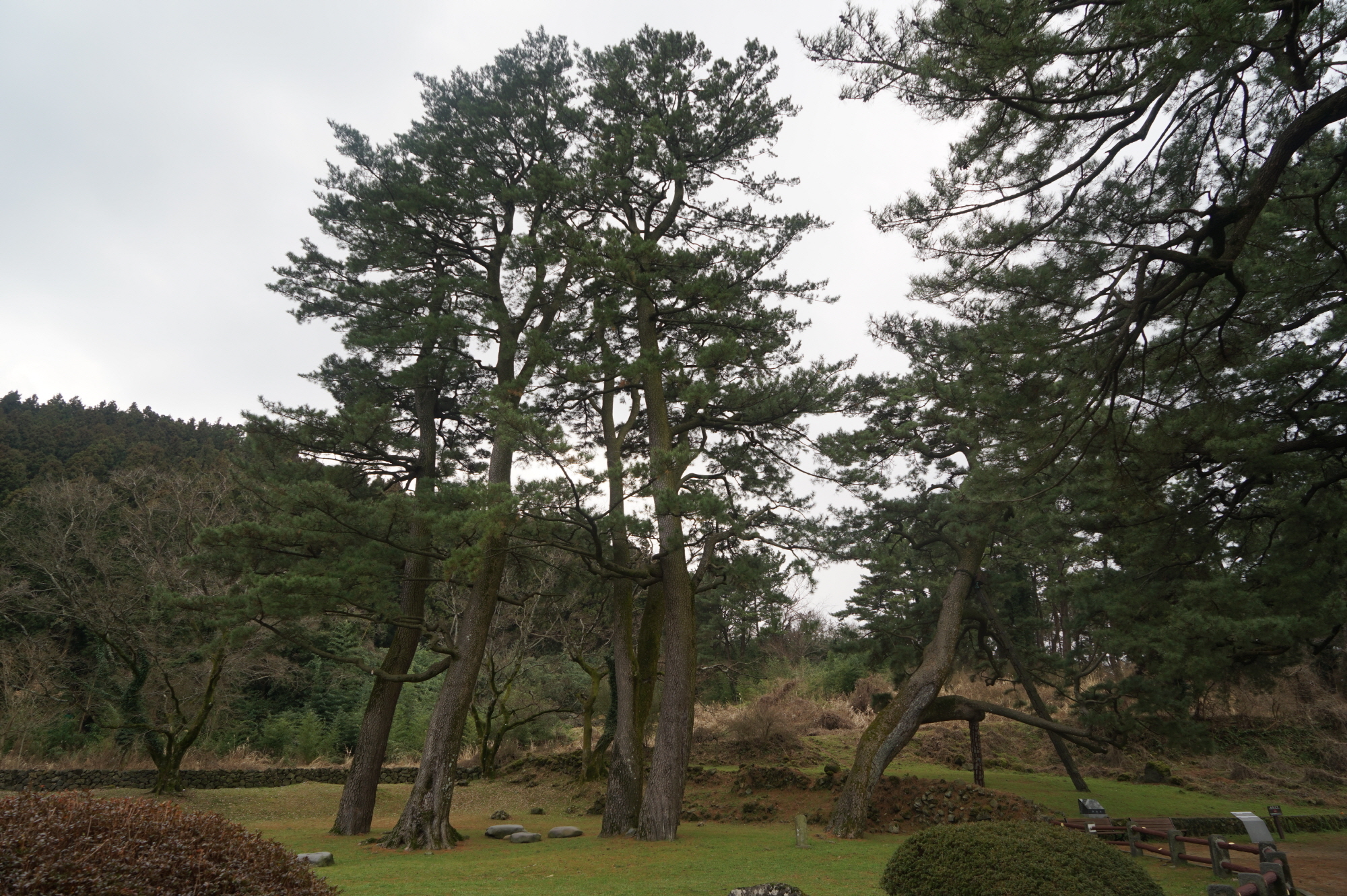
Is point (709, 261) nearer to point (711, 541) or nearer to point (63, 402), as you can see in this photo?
point (711, 541)

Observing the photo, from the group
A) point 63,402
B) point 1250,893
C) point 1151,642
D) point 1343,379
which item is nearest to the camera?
point 1250,893

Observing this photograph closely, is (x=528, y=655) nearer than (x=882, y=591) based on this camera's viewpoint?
No

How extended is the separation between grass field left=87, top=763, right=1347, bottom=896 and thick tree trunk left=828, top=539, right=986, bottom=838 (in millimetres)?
531

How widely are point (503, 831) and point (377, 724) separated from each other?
10.1ft

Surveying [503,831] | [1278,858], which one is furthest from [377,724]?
[1278,858]

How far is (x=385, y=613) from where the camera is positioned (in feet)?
40.3

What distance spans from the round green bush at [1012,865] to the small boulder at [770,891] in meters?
0.89

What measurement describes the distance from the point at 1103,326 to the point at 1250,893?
4.86 meters

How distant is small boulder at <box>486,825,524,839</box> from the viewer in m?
13.1

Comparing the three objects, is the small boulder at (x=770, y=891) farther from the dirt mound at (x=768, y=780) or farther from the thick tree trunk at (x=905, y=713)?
the dirt mound at (x=768, y=780)

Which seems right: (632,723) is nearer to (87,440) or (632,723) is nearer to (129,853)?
(129,853)

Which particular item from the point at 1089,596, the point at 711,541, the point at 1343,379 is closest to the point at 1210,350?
the point at 1343,379

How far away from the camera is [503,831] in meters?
13.2

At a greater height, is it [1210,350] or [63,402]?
[63,402]
